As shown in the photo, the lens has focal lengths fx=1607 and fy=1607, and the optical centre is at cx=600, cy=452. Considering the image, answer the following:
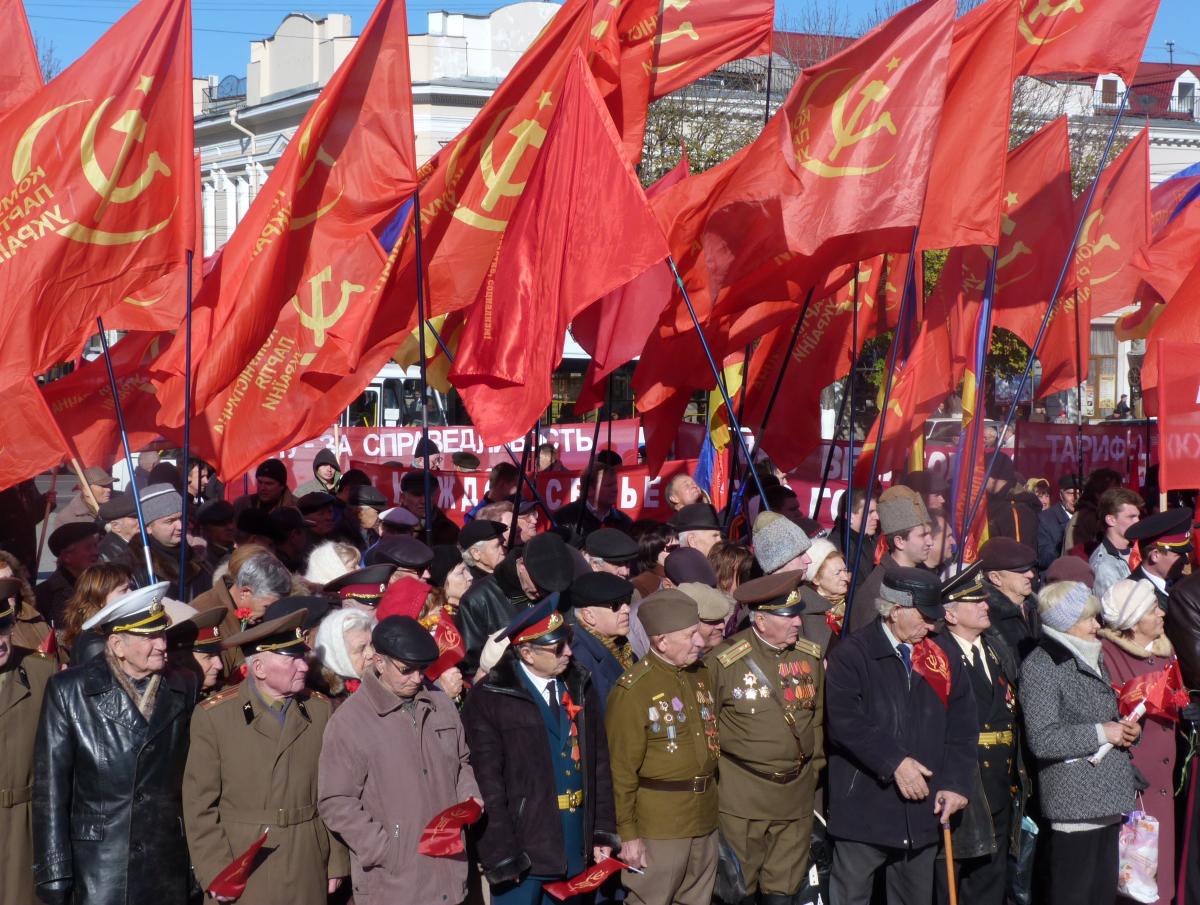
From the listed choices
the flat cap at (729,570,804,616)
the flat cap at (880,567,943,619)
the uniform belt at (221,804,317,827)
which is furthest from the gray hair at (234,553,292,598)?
the flat cap at (880,567,943,619)

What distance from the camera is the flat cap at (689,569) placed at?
7.66m

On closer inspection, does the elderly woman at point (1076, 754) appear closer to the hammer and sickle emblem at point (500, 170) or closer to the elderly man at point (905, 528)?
the elderly man at point (905, 528)

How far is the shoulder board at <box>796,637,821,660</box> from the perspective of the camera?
7.07m

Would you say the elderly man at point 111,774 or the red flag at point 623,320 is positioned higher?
the red flag at point 623,320

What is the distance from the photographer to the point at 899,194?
27.0ft

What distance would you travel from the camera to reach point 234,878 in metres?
5.66

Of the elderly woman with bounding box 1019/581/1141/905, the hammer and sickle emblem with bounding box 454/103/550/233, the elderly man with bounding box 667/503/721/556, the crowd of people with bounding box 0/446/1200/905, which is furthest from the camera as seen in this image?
the hammer and sickle emblem with bounding box 454/103/550/233

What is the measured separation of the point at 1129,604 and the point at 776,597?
6.04ft

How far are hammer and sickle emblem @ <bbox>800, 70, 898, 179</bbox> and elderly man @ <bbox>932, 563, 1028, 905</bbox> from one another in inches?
91.1

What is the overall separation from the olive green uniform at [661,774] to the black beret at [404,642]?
1000 millimetres

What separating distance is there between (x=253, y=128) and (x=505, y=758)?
1820 inches

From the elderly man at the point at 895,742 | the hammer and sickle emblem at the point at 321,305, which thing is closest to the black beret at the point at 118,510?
the hammer and sickle emblem at the point at 321,305

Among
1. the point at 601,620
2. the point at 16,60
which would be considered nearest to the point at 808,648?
the point at 601,620

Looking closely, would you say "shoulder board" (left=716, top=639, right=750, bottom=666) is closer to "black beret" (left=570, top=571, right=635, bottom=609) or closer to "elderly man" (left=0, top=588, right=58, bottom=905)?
"black beret" (left=570, top=571, right=635, bottom=609)
